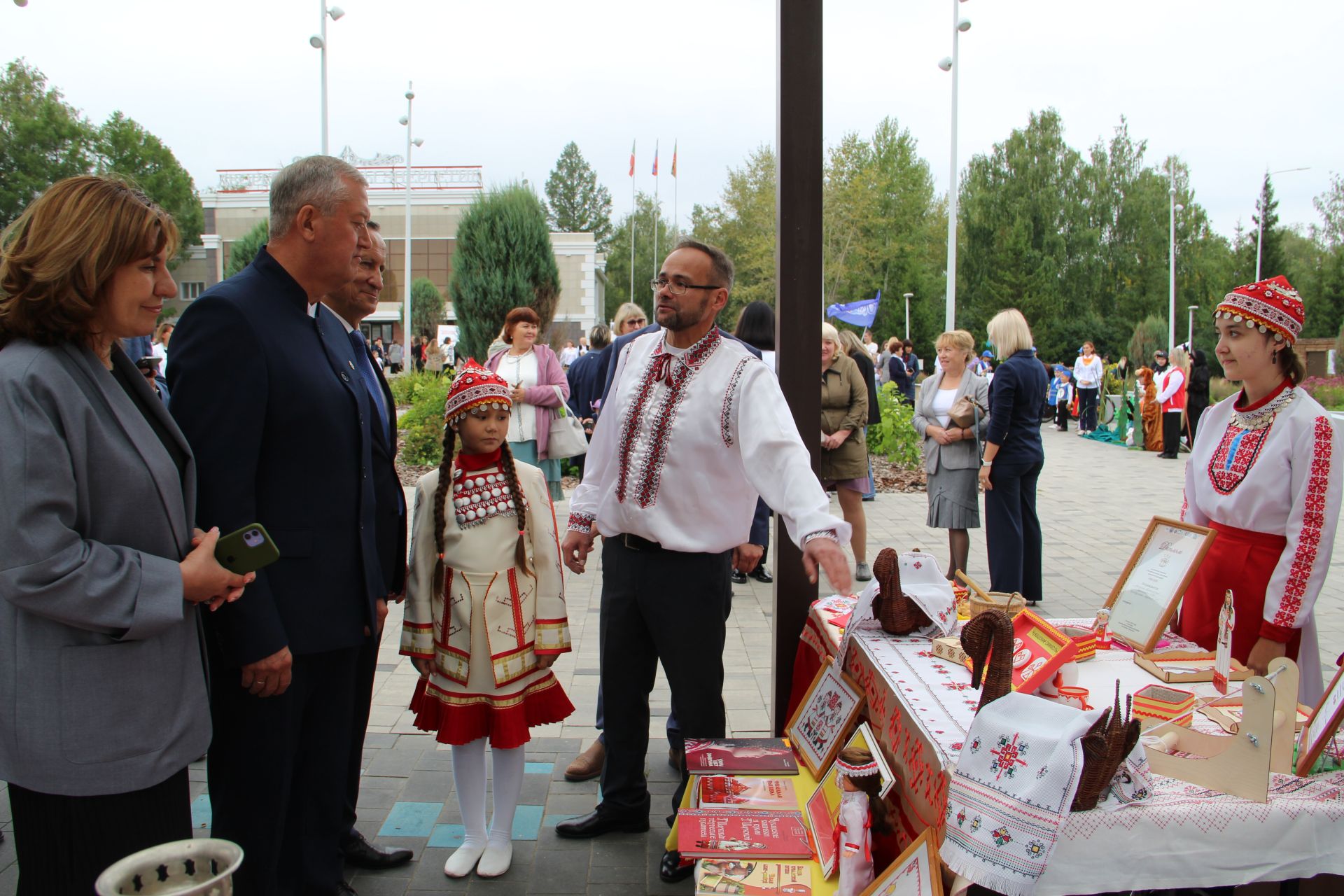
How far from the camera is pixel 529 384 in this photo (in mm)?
6965

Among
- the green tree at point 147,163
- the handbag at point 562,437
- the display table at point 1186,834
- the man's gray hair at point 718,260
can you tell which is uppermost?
the green tree at point 147,163

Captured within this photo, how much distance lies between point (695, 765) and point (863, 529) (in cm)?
441

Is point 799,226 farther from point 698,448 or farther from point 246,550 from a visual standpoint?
point 246,550

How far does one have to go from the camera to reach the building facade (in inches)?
2063

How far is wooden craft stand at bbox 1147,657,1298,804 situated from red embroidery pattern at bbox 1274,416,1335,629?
0.82 m

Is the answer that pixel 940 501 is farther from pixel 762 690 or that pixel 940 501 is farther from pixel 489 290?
pixel 489 290

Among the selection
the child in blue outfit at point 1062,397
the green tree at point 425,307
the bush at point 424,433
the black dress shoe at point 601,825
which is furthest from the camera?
the green tree at point 425,307

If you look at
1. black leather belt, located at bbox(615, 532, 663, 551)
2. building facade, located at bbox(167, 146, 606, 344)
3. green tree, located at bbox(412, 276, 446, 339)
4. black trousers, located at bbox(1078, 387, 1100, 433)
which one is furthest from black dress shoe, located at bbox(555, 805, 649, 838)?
building facade, located at bbox(167, 146, 606, 344)

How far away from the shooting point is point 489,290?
68.7ft

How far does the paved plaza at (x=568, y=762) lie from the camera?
10.1ft

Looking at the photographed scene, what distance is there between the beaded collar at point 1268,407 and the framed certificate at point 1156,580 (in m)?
0.45

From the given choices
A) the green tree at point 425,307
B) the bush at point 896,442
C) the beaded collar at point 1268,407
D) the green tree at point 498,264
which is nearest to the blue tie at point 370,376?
the beaded collar at point 1268,407

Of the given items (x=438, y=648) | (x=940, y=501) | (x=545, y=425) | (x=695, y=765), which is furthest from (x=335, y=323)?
(x=940, y=501)

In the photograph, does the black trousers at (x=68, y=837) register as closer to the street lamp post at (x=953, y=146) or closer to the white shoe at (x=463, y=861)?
the white shoe at (x=463, y=861)
